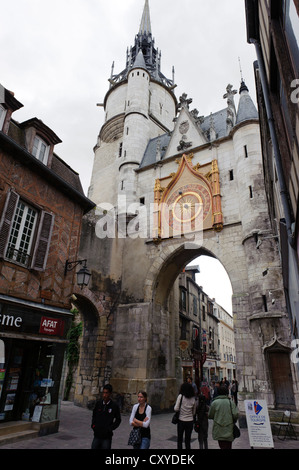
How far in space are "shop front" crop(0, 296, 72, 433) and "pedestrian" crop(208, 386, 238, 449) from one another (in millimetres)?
4470

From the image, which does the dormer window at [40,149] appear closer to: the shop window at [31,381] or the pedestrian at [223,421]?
the shop window at [31,381]

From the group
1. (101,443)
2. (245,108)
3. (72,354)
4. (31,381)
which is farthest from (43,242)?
(245,108)

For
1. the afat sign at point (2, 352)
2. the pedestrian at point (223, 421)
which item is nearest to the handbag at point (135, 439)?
the pedestrian at point (223, 421)

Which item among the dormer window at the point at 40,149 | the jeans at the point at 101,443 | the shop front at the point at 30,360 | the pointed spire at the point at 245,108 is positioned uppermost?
the pointed spire at the point at 245,108

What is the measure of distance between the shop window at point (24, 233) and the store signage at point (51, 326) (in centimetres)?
130

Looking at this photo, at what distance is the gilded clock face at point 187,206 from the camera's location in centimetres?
1378

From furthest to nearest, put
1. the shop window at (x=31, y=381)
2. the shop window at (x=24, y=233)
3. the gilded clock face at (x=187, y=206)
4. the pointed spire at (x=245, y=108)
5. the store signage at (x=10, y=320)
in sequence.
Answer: the gilded clock face at (x=187, y=206) < the pointed spire at (x=245, y=108) < the shop window at (x=24, y=233) < the shop window at (x=31, y=381) < the store signage at (x=10, y=320)

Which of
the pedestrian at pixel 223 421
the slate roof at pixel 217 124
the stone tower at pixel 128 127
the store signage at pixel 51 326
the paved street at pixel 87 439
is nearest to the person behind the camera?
the pedestrian at pixel 223 421

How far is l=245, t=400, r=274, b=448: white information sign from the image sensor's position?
197 inches

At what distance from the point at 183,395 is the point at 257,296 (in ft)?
19.7

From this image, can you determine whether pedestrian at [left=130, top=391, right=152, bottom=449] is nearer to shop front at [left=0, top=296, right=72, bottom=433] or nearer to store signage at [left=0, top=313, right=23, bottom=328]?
shop front at [left=0, top=296, right=72, bottom=433]

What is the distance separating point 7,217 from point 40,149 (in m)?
2.72

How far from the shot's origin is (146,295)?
43.8 feet

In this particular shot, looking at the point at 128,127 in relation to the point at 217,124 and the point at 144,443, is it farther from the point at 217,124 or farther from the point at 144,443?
the point at 144,443
